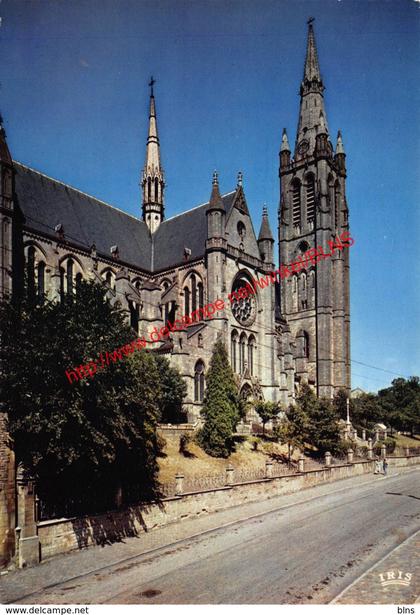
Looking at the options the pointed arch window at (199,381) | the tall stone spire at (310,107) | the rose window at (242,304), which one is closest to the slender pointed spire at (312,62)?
the tall stone spire at (310,107)

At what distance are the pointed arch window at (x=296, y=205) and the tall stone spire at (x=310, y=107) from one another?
3945 millimetres

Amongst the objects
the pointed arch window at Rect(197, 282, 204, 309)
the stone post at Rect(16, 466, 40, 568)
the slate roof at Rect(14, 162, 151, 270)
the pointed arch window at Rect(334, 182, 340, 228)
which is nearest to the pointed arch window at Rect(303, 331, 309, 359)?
the pointed arch window at Rect(334, 182, 340, 228)

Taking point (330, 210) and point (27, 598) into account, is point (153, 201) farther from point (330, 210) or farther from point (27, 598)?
point (27, 598)

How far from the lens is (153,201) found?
Answer: 5534cm

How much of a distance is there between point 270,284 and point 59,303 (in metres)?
34.0

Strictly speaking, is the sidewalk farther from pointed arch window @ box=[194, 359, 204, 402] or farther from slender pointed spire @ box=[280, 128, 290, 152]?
slender pointed spire @ box=[280, 128, 290, 152]

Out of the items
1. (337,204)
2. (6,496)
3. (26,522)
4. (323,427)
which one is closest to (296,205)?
(337,204)

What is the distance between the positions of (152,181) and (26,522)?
Result: 1833 inches

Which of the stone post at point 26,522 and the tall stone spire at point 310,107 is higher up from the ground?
the tall stone spire at point 310,107

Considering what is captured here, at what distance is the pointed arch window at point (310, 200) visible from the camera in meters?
65.9

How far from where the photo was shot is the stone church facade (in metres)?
37.8

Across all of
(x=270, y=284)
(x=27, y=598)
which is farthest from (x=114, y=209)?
(x=27, y=598)

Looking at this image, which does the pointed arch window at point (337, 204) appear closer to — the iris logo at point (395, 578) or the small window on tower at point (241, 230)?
the small window on tower at point (241, 230)

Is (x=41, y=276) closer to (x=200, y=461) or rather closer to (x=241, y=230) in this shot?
(x=200, y=461)
